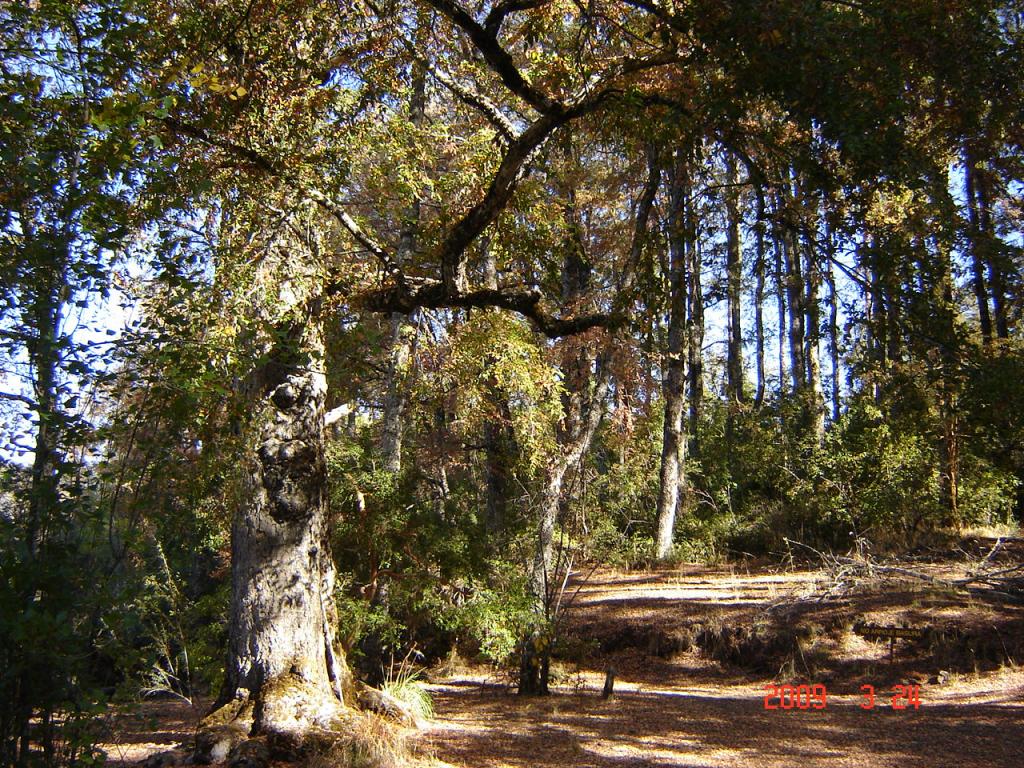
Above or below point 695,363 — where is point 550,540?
below

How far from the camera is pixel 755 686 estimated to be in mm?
9875

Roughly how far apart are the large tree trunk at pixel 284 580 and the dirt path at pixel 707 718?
1351mm

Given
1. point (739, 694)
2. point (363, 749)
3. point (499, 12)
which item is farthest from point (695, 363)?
point (363, 749)

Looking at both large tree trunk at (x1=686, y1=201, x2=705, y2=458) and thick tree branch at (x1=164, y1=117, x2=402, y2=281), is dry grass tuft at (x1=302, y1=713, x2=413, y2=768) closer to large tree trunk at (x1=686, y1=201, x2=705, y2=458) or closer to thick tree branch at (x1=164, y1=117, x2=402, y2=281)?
thick tree branch at (x1=164, y1=117, x2=402, y2=281)

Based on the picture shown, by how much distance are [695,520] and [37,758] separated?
52.2 ft

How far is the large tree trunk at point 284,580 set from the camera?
6059mm

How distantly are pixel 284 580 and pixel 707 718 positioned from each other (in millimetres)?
4890

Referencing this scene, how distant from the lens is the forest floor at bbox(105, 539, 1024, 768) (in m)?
6.85

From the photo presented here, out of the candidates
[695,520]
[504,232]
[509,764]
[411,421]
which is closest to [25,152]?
[504,232]

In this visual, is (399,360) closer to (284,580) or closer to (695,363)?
(284,580)

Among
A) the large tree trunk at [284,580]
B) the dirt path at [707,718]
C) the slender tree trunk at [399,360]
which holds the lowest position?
the dirt path at [707,718]

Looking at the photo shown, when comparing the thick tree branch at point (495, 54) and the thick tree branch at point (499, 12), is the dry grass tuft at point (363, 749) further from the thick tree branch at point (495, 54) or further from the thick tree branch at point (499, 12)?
the thick tree branch at point (499, 12)

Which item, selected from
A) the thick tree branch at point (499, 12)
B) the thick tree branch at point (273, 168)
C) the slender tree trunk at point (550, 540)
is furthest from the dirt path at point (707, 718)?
the thick tree branch at point (499, 12)

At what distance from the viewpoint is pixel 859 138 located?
16.1ft
